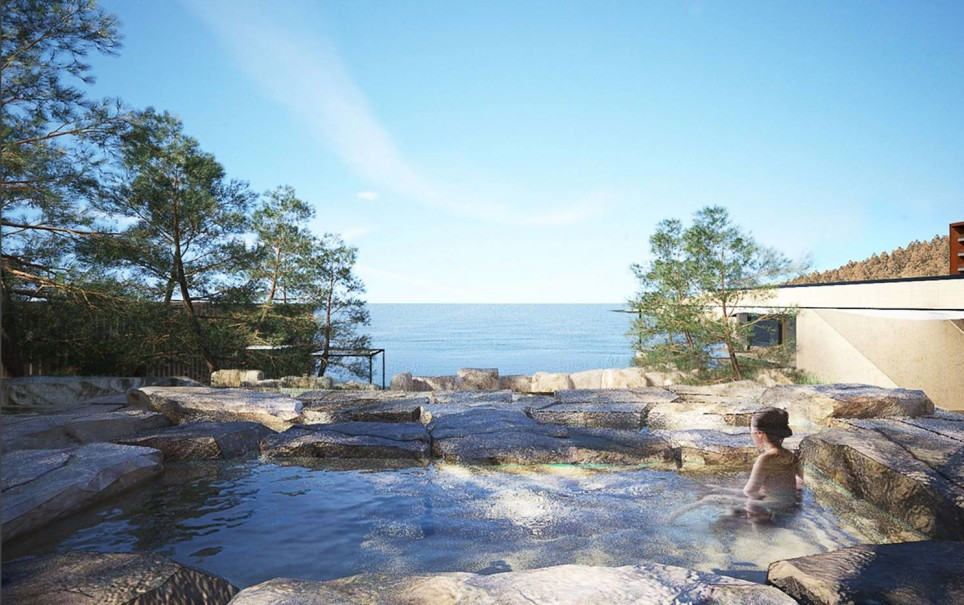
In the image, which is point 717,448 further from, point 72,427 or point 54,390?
point 54,390

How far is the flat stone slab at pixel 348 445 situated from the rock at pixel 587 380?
676cm

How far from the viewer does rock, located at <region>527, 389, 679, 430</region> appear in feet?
19.6

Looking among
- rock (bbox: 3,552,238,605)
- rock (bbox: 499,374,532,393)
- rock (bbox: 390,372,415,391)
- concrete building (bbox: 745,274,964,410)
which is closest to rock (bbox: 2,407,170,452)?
rock (bbox: 3,552,238,605)

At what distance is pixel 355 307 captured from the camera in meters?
16.6

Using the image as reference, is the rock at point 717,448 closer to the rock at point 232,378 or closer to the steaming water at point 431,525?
the steaming water at point 431,525

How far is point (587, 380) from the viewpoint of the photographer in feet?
38.3

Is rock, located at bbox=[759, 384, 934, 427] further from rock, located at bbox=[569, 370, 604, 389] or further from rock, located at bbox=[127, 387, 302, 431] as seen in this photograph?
rock, located at bbox=[569, 370, 604, 389]

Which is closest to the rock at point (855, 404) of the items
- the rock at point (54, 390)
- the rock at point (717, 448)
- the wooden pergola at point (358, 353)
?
the rock at point (717, 448)

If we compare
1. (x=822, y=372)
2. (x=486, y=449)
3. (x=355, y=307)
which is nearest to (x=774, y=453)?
(x=486, y=449)

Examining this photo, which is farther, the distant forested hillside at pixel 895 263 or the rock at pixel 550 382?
the distant forested hillside at pixel 895 263

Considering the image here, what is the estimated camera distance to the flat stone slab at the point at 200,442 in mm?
4773

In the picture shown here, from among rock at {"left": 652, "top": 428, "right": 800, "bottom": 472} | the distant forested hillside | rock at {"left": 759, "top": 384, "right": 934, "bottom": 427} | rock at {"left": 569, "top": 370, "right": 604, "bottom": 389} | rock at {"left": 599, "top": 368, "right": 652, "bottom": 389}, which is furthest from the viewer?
the distant forested hillside

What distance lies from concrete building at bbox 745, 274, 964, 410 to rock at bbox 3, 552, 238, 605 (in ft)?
37.4

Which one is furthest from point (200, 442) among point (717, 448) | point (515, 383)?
point (515, 383)
